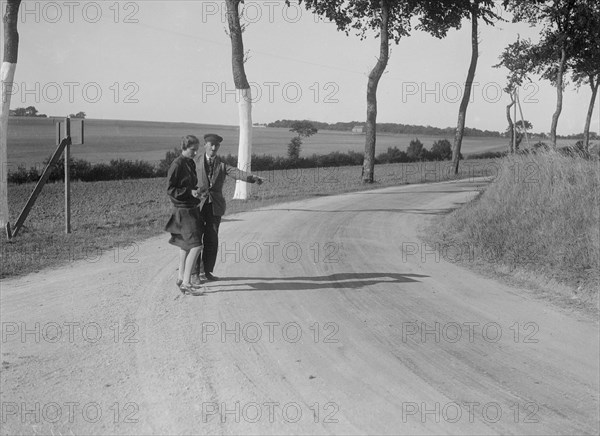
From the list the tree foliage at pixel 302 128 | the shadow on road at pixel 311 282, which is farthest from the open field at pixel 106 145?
the shadow on road at pixel 311 282

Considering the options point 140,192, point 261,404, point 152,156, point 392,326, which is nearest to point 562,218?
point 392,326

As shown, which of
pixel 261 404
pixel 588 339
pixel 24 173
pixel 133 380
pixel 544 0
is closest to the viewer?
pixel 261 404

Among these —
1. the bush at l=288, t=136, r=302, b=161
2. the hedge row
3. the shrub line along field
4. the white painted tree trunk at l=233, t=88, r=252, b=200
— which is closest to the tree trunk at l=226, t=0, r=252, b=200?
the white painted tree trunk at l=233, t=88, r=252, b=200

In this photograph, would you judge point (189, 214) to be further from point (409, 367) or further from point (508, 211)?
point (508, 211)

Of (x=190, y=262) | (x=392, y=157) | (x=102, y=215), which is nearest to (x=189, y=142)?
(x=190, y=262)

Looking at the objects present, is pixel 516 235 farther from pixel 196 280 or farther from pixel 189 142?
pixel 189 142

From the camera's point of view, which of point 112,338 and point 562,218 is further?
point 562,218

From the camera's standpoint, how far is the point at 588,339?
6.54 m

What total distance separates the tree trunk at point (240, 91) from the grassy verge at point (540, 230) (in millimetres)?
8259

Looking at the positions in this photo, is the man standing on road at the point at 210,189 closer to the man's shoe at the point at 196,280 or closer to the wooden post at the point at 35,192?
the man's shoe at the point at 196,280

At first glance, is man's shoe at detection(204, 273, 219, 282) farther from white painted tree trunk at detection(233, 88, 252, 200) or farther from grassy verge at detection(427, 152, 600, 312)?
white painted tree trunk at detection(233, 88, 252, 200)

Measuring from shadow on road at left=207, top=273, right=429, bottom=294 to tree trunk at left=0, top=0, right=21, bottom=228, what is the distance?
7.78 meters

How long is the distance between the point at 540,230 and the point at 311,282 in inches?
151

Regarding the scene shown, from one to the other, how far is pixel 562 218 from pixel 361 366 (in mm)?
5547
